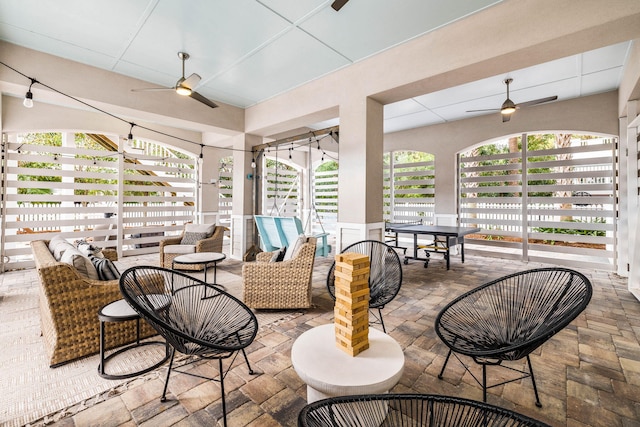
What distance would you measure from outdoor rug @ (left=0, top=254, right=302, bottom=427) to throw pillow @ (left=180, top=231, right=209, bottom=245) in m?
2.17

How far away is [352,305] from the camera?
1.49 m

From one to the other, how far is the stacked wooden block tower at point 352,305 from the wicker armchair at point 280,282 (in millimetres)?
1560

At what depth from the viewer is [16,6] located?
2855mm

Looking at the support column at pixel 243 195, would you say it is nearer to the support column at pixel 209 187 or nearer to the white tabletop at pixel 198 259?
the support column at pixel 209 187

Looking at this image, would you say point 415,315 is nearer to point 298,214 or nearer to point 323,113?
point 323,113

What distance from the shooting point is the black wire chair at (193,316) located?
148 cm

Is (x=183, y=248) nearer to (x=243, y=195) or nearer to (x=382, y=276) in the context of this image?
(x=243, y=195)

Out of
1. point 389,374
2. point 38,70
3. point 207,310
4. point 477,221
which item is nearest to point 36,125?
point 38,70

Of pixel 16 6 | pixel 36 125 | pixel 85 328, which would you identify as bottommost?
pixel 85 328

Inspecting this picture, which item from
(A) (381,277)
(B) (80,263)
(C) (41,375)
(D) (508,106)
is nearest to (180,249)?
(B) (80,263)

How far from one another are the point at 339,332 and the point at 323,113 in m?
3.82

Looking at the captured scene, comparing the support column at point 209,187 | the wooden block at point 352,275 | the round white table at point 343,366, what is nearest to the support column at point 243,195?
the support column at point 209,187

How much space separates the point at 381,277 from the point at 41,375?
2.68 meters

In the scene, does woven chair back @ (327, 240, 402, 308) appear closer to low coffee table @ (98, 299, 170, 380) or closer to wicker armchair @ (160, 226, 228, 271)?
low coffee table @ (98, 299, 170, 380)
